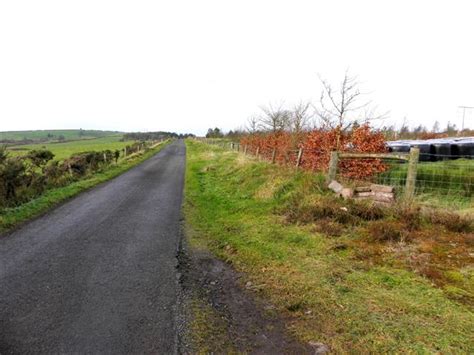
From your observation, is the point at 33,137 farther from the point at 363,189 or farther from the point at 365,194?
the point at 365,194

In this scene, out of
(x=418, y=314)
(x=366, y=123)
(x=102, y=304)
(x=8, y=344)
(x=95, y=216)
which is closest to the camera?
(x=8, y=344)

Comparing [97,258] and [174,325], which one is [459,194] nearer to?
[174,325]

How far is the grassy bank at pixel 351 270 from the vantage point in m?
3.63

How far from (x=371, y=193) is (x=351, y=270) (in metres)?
3.42

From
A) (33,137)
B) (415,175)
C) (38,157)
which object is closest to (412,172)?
(415,175)

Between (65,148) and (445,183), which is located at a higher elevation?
(445,183)

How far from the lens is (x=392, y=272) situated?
16.4ft

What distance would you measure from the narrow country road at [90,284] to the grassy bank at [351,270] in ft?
4.44

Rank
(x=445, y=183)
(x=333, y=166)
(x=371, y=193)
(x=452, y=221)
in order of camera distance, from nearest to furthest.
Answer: (x=452, y=221) < (x=371, y=193) < (x=445, y=183) < (x=333, y=166)

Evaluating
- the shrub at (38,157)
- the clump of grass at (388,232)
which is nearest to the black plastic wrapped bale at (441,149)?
the clump of grass at (388,232)

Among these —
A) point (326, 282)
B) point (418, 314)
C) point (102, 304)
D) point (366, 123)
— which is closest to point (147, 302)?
point (102, 304)

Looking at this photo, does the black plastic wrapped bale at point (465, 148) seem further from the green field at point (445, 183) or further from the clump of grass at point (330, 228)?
the clump of grass at point (330, 228)

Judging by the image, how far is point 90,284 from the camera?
4875 millimetres

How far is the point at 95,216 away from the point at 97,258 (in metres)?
3.58
